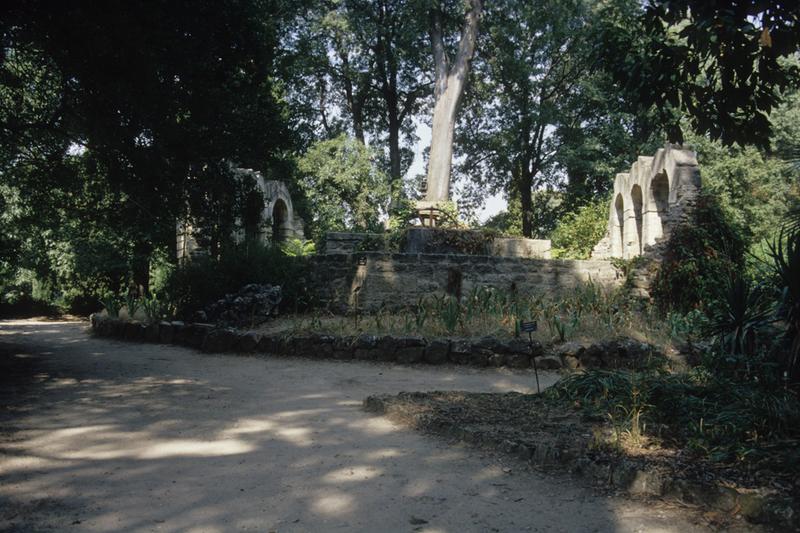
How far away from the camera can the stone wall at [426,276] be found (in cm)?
1188

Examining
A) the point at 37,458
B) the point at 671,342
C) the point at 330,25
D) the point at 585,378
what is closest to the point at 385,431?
the point at 585,378

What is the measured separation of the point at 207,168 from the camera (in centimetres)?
933

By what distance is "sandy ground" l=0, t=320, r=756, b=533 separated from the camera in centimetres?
328

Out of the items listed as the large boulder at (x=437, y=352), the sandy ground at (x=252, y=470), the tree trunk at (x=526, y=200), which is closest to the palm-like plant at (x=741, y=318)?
the sandy ground at (x=252, y=470)

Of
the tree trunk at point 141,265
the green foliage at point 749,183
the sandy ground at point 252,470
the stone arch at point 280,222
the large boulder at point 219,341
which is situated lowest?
the sandy ground at point 252,470

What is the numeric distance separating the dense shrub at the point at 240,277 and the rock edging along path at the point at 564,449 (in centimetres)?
630

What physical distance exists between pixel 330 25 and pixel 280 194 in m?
8.87

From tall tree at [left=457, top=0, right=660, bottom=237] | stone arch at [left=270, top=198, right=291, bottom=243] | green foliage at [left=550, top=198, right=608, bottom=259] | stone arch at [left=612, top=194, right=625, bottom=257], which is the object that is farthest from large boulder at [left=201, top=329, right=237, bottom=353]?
tall tree at [left=457, top=0, right=660, bottom=237]

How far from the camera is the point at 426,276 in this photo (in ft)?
39.5

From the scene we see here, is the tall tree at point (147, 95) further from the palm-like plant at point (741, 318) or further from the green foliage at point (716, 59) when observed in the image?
the palm-like plant at point (741, 318)

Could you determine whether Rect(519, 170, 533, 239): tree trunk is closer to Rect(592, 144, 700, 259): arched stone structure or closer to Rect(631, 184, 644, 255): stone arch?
Rect(592, 144, 700, 259): arched stone structure

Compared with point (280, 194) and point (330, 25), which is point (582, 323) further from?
point (330, 25)

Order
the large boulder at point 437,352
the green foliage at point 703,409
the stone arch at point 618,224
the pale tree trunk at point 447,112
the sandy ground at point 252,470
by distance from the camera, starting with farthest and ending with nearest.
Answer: the pale tree trunk at point 447,112
the stone arch at point 618,224
the large boulder at point 437,352
the green foliage at point 703,409
the sandy ground at point 252,470

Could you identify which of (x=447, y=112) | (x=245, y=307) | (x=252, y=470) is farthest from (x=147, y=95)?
(x=447, y=112)
